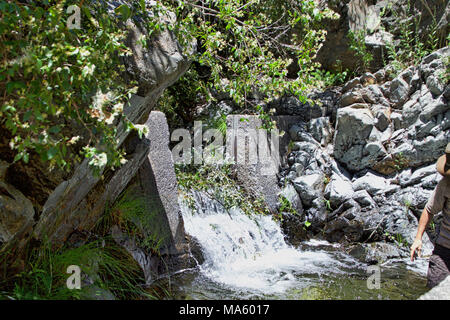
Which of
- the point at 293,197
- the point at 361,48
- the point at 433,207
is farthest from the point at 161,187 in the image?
the point at 361,48

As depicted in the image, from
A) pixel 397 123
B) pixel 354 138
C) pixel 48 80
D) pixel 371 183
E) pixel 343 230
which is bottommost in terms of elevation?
pixel 343 230

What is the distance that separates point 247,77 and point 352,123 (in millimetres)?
3050

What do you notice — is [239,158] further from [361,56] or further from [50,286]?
[50,286]

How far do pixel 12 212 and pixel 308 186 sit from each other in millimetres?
Answer: 5123

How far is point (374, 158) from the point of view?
6.63 meters

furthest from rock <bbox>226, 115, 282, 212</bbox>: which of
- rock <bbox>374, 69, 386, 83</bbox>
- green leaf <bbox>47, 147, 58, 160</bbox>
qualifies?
green leaf <bbox>47, 147, 58, 160</bbox>

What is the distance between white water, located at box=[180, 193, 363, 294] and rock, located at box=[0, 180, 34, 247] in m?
2.33

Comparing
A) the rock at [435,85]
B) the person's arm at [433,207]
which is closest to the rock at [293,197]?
the rock at [435,85]

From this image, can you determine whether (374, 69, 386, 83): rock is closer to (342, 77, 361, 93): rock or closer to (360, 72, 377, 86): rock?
(360, 72, 377, 86): rock

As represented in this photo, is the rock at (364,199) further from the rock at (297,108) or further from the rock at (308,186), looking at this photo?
the rock at (297,108)

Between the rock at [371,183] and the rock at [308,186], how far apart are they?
23.9 inches

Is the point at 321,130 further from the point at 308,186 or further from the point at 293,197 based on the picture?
the point at 293,197

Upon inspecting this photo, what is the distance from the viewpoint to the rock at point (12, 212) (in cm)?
243

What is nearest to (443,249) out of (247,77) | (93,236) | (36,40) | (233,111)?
(247,77)
